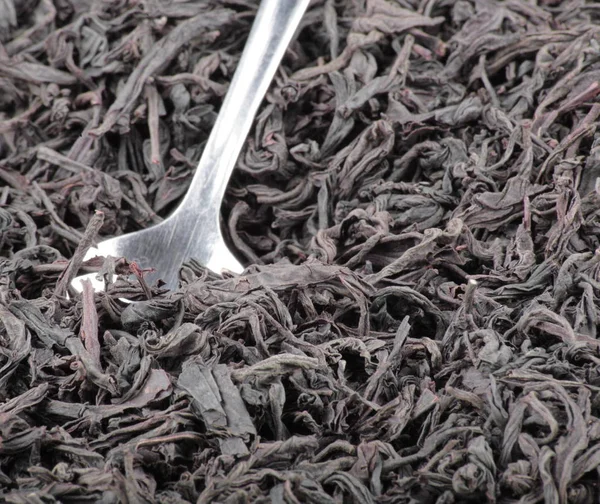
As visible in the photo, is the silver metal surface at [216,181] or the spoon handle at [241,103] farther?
the spoon handle at [241,103]

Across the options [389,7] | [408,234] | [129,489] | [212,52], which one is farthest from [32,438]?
[389,7]

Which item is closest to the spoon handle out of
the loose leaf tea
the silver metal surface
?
the silver metal surface

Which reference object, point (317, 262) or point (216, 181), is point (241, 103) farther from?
point (317, 262)

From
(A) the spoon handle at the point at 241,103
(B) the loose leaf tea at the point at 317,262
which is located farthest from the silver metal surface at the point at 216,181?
(B) the loose leaf tea at the point at 317,262

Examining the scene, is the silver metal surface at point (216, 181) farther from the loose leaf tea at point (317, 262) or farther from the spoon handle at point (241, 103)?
the loose leaf tea at point (317, 262)

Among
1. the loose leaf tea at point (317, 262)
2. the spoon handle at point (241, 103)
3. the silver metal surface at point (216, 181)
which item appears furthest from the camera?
the spoon handle at point (241, 103)

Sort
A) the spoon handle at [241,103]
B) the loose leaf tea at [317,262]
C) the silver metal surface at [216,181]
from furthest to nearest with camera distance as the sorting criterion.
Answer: the spoon handle at [241,103], the silver metal surface at [216,181], the loose leaf tea at [317,262]
